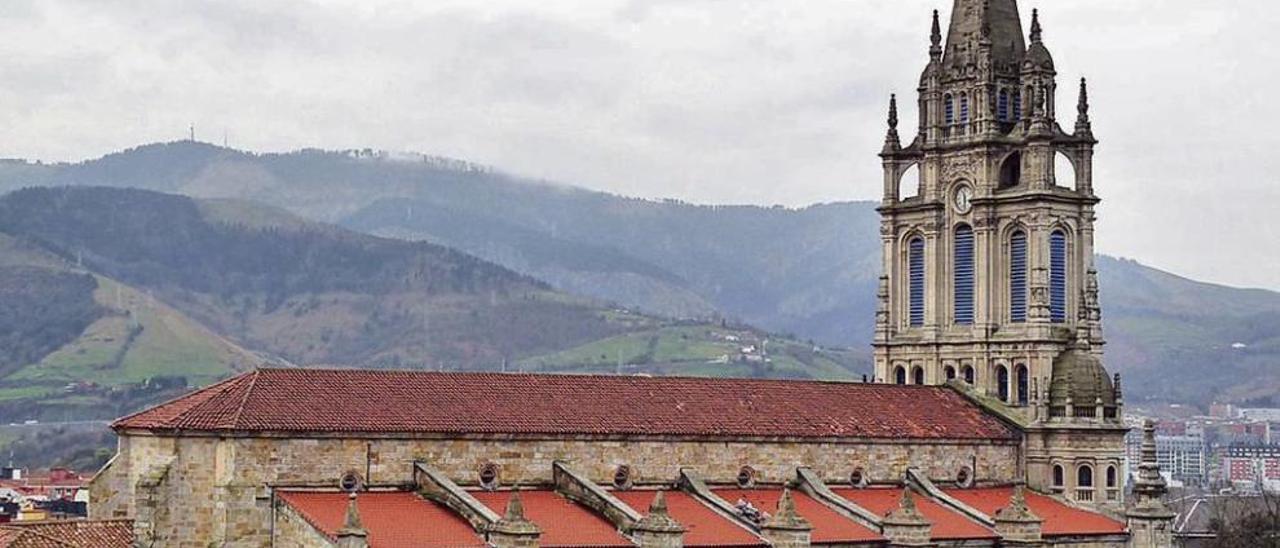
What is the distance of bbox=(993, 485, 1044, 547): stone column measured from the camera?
233 feet

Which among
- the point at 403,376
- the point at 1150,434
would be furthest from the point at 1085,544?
the point at 403,376

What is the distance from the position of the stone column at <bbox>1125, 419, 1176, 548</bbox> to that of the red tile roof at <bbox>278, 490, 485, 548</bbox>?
94.6 ft

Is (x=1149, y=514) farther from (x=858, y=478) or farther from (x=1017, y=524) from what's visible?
(x=858, y=478)

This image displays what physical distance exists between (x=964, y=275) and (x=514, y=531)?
109 ft

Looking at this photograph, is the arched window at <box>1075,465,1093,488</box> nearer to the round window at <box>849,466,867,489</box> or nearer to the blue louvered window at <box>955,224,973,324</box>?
the blue louvered window at <box>955,224,973,324</box>

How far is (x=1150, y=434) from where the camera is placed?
79000 millimetres

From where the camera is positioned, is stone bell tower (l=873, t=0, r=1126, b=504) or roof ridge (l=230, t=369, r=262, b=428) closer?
roof ridge (l=230, t=369, r=262, b=428)

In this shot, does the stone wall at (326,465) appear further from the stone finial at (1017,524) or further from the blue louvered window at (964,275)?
the blue louvered window at (964,275)

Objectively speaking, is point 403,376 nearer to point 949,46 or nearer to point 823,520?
point 823,520

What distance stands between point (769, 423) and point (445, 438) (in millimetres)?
13614

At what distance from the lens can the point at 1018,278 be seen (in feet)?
274

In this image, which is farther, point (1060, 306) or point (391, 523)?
point (1060, 306)

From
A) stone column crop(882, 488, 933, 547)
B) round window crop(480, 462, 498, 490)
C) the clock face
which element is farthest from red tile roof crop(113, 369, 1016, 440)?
the clock face

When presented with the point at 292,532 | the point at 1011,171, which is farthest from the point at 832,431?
the point at 292,532
